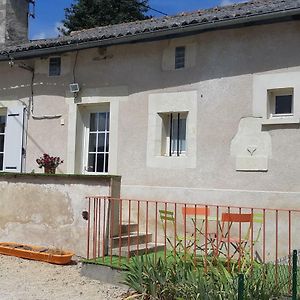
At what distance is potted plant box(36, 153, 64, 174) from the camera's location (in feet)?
34.1

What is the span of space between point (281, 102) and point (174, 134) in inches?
81.7

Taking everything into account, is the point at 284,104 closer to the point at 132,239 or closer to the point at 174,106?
the point at 174,106

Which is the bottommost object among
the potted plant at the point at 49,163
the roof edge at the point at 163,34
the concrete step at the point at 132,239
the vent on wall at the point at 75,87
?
the concrete step at the point at 132,239

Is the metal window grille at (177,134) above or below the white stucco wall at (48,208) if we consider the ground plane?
above

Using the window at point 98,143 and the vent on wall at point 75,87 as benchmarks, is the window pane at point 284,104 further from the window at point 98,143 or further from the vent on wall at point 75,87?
the vent on wall at point 75,87

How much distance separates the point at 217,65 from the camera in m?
8.71

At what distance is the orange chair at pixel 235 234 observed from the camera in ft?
22.3

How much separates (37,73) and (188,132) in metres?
3.85

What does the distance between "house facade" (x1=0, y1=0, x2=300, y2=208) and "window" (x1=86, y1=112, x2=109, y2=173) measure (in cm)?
2

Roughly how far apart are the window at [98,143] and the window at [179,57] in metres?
1.88

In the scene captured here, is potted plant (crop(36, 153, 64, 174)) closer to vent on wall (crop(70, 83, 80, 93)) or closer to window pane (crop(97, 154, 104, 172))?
window pane (crop(97, 154, 104, 172))

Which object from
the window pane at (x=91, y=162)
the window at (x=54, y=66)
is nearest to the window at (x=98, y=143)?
the window pane at (x=91, y=162)

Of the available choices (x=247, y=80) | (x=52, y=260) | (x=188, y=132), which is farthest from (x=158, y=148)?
(x=52, y=260)

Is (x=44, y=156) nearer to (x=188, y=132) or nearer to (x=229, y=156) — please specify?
(x=188, y=132)
